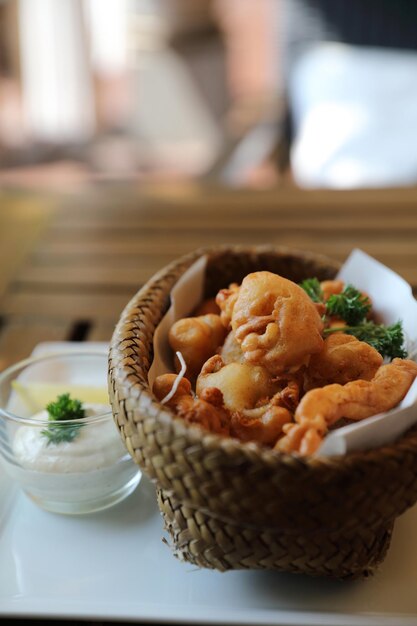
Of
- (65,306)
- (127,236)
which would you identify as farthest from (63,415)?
(127,236)

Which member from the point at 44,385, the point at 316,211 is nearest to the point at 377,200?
the point at 316,211

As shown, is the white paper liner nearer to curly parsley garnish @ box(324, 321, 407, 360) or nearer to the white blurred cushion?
curly parsley garnish @ box(324, 321, 407, 360)

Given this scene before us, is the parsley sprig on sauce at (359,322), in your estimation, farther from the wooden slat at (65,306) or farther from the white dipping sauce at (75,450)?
the wooden slat at (65,306)

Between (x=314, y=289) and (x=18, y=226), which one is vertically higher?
(x=314, y=289)

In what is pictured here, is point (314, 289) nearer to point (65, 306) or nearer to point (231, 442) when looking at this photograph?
point (231, 442)

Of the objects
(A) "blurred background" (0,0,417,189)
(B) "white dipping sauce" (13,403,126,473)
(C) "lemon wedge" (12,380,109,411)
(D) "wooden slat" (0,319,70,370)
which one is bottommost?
(A) "blurred background" (0,0,417,189)

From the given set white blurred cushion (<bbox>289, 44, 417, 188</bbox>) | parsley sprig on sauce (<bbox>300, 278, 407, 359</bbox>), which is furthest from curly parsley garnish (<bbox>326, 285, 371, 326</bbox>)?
white blurred cushion (<bbox>289, 44, 417, 188</bbox>)

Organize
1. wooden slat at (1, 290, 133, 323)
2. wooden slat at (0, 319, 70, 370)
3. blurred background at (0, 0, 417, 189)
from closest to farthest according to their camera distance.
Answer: wooden slat at (0, 319, 70, 370), wooden slat at (1, 290, 133, 323), blurred background at (0, 0, 417, 189)
